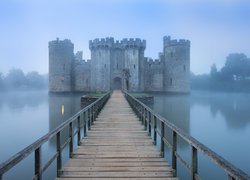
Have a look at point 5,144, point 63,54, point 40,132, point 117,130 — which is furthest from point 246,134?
point 63,54

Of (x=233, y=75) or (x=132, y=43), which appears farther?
(x=233, y=75)

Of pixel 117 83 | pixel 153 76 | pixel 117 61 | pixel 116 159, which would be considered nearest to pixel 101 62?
pixel 117 61

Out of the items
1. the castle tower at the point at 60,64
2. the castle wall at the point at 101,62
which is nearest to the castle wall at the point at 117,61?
the castle wall at the point at 101,62

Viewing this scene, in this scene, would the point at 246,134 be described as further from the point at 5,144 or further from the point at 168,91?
the point at 168,91

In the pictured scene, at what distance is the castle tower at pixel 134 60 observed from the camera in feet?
157

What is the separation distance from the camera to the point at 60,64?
50.4 meters

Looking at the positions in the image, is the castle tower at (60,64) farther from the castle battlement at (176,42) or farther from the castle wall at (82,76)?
the castle battlement at (176,42)

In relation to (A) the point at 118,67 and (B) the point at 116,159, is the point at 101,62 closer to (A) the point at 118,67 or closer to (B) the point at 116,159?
(A) the point at 118,67

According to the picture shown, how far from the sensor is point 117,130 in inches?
382

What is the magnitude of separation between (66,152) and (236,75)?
71185 millimetres

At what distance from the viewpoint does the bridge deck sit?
4.94 m

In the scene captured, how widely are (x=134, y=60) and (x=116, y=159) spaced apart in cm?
4299

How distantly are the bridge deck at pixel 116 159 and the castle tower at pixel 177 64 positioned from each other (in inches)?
1663

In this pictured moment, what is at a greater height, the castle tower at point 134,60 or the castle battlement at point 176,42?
the castle battlement at point 176,42
